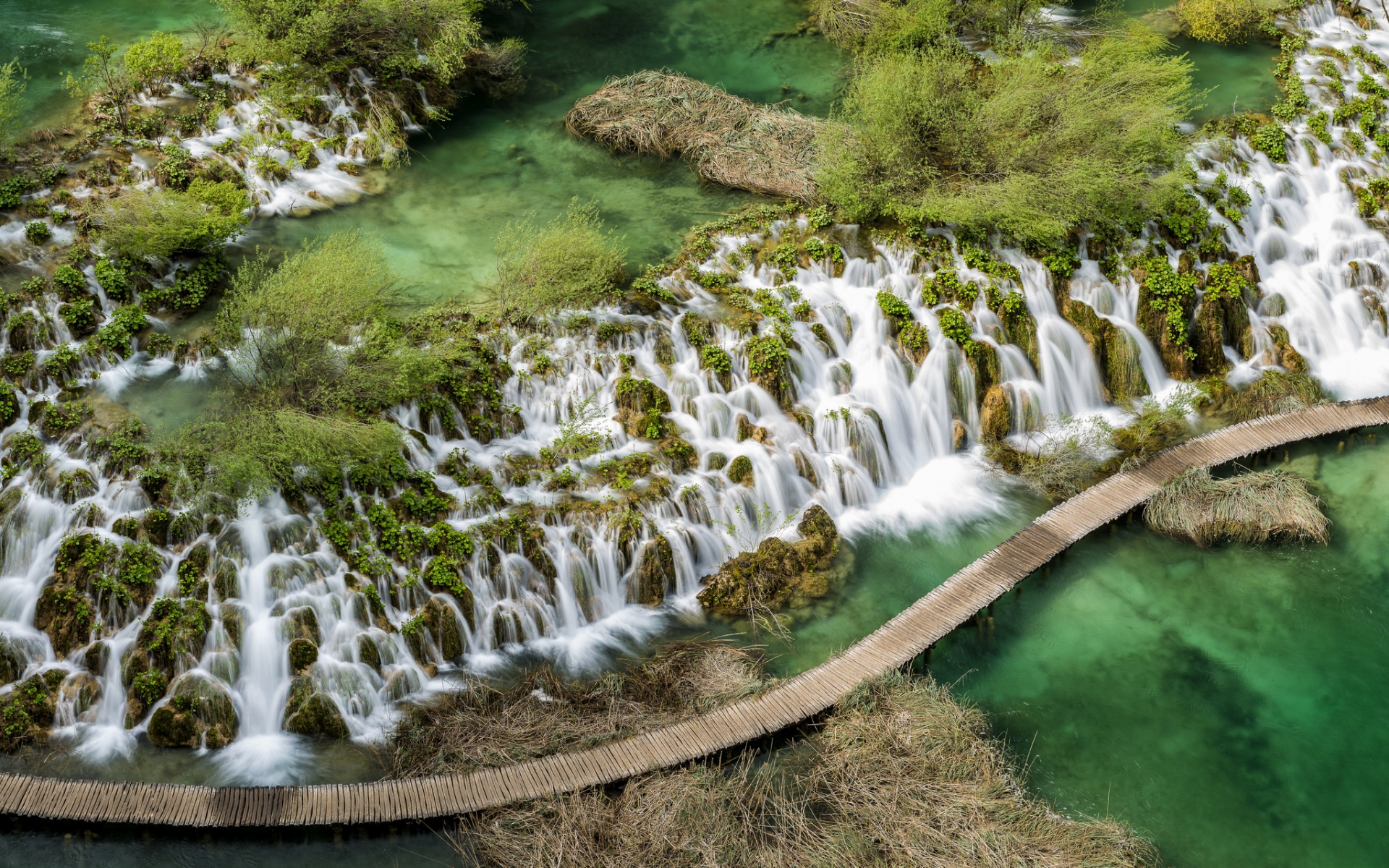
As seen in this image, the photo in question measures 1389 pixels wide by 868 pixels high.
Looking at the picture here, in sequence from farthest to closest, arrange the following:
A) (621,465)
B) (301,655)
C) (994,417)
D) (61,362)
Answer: (994,417) → (621,465) → (61,362) → (301,655)

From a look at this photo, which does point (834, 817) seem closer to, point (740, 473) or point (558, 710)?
point (558, 710)

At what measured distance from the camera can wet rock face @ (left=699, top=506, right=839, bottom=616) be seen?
1375 cm

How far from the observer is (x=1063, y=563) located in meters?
14.4

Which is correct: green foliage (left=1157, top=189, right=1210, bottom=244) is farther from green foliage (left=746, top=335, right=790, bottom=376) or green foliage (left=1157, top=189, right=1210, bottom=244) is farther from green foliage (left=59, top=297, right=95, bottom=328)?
green foliage (left=59, top=297, right=95, bottom=328)

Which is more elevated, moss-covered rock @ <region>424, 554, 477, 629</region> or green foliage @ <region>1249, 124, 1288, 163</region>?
green foliage @ <region>1249, 124, 1288, 163</region>

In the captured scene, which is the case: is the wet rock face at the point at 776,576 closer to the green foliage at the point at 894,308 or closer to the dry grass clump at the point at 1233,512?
the green foliage at the point at 894,308

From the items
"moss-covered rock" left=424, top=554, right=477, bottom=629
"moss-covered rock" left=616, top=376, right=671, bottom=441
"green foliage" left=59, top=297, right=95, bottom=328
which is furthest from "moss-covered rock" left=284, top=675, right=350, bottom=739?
"green foliage" left=59, top=297, right=95, bottom=328

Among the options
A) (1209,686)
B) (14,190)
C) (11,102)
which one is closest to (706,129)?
(14,190)

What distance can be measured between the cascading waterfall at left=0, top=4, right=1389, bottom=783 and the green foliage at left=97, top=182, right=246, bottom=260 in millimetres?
1407

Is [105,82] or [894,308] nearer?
[894,308]

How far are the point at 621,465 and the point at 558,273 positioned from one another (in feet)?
10.2

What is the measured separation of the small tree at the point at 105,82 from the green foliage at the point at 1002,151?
37.8 ft

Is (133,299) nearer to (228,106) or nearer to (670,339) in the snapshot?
(228,106)

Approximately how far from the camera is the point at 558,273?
15820 millimetres
